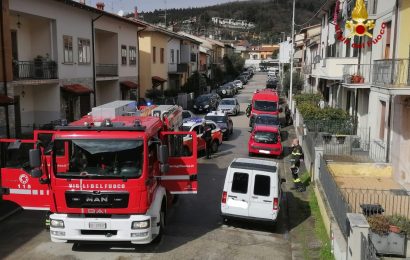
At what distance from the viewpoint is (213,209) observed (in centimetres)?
1383

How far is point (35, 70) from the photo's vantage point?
22.1 metres

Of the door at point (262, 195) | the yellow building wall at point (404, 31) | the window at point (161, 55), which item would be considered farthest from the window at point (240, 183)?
the window at point (161, 55)

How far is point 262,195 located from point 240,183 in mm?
648

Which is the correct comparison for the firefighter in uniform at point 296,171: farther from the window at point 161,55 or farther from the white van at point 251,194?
the window at point 161,55

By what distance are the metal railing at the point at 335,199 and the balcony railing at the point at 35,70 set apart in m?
14.0

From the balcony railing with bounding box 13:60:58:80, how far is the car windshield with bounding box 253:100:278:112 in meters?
14.8

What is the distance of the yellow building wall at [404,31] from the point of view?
50.1 feet

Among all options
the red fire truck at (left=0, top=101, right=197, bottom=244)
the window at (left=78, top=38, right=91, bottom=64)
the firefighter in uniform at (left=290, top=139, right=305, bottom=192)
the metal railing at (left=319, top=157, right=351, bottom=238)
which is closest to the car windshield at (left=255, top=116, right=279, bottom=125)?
the firefighter in uniform at (left=290, top=139, right=305, bottom=192)

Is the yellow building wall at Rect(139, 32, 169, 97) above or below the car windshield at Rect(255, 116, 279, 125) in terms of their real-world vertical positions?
above

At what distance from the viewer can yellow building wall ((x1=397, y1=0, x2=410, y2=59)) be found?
15.3 metres

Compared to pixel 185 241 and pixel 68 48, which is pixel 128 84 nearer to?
pixel 68 48

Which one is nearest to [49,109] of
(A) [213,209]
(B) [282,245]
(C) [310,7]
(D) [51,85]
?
(D) [51,85]

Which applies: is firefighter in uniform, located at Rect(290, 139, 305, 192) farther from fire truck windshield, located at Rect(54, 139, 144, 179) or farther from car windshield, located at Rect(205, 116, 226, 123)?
car windshield, located at Rect(205, 116, 226, 123)

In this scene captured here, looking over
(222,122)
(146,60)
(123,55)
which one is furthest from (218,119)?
(146,60)
